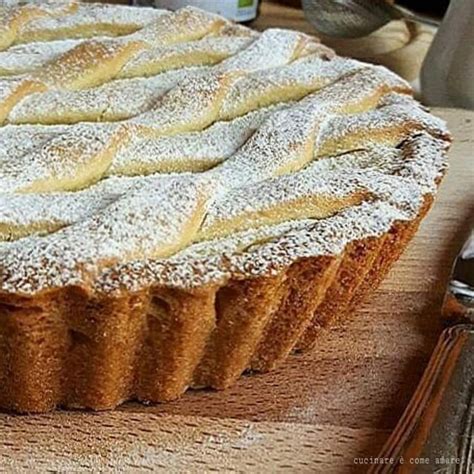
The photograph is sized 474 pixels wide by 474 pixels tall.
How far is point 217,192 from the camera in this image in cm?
90

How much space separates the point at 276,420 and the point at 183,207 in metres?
0.21

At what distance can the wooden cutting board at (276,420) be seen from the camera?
0.82 metres

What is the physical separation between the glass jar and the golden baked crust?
479 millimetres

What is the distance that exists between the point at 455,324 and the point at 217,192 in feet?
0.96

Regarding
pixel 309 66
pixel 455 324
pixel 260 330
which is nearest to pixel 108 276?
pixel 260 330

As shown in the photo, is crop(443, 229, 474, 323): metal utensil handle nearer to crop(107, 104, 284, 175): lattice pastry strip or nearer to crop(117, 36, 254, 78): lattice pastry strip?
crop(107, 104, 284, 175): lattice pastry strip

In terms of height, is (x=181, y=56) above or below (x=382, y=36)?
above

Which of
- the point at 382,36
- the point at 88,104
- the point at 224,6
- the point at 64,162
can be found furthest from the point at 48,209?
the point at 382,36

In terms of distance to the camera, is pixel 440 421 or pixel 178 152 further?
A: pixel 178 152

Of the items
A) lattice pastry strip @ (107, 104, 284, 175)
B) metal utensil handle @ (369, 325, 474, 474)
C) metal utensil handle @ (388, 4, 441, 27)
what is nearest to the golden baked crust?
lattice pastry strip @ (107, 104, 284, 175)

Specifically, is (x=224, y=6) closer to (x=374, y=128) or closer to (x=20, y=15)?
(x=20, y=15)

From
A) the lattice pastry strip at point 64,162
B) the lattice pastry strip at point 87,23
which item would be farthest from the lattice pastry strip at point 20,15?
the lattice pastry strip at point 64,162

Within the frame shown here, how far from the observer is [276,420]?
0.86 meters

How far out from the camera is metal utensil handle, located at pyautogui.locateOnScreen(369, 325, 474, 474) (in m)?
0.74
